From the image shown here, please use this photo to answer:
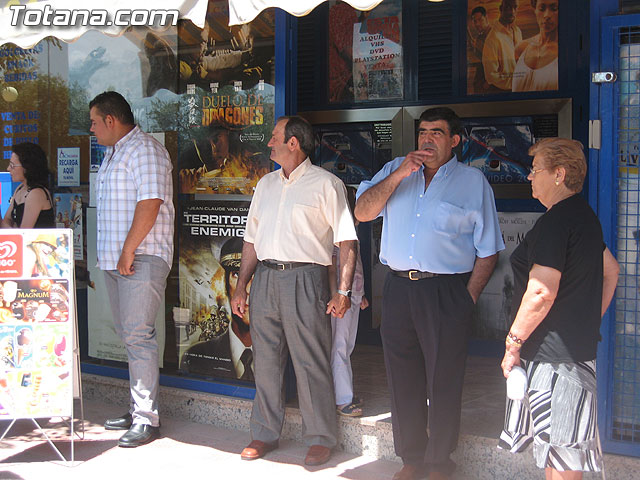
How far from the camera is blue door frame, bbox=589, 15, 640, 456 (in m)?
3.82

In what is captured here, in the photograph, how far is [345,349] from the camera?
15.1 feet

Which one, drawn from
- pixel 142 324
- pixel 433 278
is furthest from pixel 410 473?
pixel 142 324

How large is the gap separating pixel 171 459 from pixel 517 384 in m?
2.28

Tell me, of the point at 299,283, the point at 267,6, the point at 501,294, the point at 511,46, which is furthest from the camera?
the point at 501,294

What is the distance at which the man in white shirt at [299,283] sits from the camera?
14.1 ft

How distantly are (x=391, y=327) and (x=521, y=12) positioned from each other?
9.71 ft

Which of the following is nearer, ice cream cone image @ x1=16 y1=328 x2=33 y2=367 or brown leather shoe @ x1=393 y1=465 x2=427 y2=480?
brown leather shoe @ x1=393 y1=465 x2=427 y2=480

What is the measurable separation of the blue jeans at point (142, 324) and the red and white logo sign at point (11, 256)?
623 mm

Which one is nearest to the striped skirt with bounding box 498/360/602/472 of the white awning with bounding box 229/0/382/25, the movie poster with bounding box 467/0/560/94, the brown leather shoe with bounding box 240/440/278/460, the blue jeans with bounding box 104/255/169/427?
the brown leather shoe with bounding box 240/440/278/460

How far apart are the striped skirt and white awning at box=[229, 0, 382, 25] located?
6.49 ft

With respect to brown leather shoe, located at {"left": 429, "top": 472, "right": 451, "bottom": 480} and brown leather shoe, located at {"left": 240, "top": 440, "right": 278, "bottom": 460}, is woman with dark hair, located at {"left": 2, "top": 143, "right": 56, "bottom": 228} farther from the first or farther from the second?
brown leather shoe, located at {"left": 429, "top": 472, "right": 451, "bottom": 480}

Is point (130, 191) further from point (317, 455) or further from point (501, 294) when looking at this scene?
point (501, 294)

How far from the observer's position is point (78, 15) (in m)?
4.75

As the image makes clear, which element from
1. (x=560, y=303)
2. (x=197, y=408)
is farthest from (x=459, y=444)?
(x=197, y=408)
